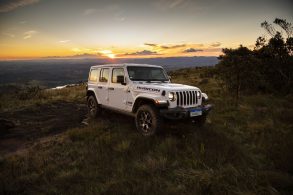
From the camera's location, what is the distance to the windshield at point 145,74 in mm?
7465

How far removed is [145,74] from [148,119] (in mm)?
1869

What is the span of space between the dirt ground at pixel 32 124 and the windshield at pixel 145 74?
10.4 feet

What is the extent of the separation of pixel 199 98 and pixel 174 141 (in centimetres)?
175

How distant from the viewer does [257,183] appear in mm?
3738

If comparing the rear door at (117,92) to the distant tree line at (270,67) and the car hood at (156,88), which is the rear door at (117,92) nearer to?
the car hood at (156,88)

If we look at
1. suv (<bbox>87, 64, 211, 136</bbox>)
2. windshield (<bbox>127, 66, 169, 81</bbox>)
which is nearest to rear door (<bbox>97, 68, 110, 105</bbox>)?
suv (<bbox>87, 64, 211, 136</bbox>)

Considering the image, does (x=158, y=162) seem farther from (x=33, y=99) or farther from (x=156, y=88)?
(x=33, y=99)

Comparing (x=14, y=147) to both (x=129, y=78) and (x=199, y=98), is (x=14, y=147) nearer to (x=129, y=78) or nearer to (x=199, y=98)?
(x=129, y=78)

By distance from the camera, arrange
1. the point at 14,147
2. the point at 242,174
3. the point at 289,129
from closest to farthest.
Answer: the point at 242,174 → the point at 14,147 → the point at 289,129

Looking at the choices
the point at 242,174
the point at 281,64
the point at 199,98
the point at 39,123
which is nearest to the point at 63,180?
the point at 242,174

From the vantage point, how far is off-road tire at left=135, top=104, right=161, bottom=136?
6.22 metres

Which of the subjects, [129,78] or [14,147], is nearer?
[14,147]

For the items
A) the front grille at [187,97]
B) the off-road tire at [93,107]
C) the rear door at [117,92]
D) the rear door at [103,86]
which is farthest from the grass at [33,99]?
the front grille at [187,97]

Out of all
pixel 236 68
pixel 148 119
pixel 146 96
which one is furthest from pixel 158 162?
pixel 236 68
